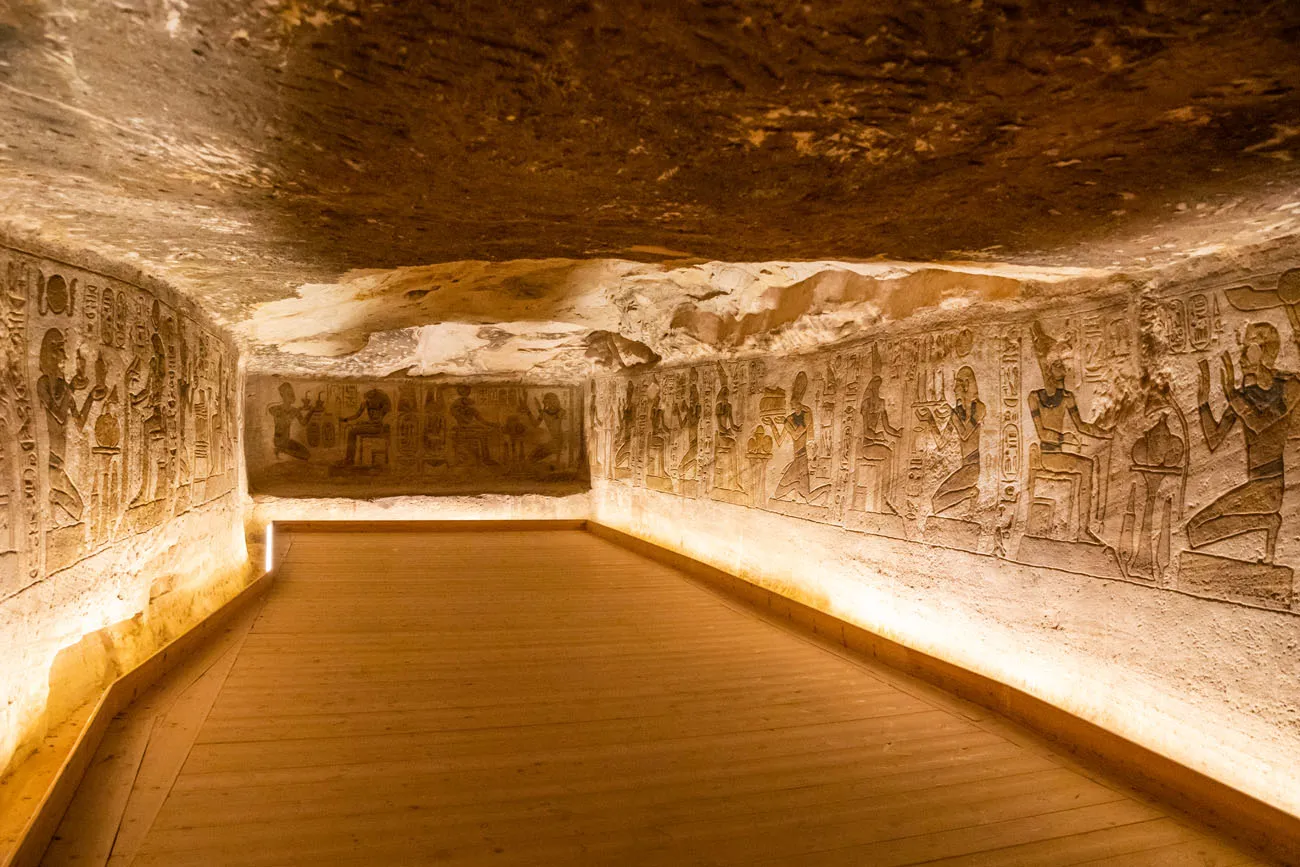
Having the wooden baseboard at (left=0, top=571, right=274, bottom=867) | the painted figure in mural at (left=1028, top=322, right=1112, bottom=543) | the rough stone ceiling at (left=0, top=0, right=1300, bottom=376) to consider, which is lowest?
the wooden baseboard at (left=0, top=571, right=274, bottom=867)

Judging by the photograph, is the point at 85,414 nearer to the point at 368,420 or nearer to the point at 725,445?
the point at 725,445

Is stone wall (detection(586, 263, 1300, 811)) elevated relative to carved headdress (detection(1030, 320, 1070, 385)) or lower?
lower

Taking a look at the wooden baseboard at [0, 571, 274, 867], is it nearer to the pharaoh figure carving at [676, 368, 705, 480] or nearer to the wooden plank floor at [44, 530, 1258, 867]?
the wooden plank floor at [44, 530, 1258, 867]

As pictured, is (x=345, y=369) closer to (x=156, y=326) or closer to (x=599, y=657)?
(x=156, y=326)

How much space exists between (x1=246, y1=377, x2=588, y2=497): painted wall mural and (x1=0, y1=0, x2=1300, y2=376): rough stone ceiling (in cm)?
553

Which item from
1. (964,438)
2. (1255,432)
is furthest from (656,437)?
(1255,432)

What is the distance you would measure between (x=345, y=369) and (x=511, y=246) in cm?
615

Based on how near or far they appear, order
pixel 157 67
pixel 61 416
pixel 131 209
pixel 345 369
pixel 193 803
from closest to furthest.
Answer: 1. pixel 157 67
2. pixel 193 803
3. pixel 131 209
4. pixel 61 416
5. pixel 345 369

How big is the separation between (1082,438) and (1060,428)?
12 cm

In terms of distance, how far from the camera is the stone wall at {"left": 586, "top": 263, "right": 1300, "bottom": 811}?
2652 millimetres

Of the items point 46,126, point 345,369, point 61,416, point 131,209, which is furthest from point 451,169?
point 345,369

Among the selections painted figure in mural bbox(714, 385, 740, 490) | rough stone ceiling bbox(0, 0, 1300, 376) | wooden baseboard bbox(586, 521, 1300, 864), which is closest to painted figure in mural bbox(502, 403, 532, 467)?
painted figure in mural bbox(714, 385, 740, 490)

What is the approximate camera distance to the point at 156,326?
407cm

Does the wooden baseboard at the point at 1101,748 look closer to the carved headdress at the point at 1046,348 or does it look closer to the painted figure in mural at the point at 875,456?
the painted figure in mural at the point at 875,456
